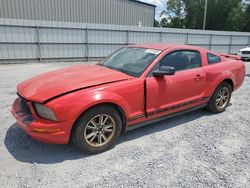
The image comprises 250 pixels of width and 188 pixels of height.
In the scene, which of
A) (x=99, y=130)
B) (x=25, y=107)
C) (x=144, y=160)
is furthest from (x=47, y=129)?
(x=144, y=160)

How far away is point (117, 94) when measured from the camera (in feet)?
9.95

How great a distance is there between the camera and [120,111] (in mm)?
3139

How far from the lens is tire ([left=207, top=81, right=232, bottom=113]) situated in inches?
176

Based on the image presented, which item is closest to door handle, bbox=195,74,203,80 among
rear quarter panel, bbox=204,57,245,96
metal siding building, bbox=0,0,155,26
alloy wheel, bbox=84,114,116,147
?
rear quarter panel, bbox=204,57,245,96

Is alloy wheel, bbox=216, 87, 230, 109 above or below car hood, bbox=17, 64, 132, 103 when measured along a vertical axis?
below

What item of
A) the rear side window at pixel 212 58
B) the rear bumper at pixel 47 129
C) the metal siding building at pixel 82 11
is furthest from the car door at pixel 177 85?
the metal siding building at pixel 82 11

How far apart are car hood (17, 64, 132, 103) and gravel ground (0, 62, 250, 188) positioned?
820mm

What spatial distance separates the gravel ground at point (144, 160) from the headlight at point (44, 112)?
0.61 m

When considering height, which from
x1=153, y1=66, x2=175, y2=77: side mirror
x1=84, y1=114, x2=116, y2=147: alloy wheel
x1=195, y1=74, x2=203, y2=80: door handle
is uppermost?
x1=153, y1=66, x2=175, y2=77: side mirror

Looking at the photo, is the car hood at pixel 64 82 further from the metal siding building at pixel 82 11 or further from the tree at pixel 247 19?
the tree at pixel 247 19

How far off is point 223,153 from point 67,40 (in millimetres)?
11534

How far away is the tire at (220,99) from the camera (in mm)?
4465

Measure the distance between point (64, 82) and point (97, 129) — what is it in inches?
31.9

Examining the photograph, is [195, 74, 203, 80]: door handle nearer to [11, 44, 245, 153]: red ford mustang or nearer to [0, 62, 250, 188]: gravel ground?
[11, 44, 245, 153]: red ford mustang
